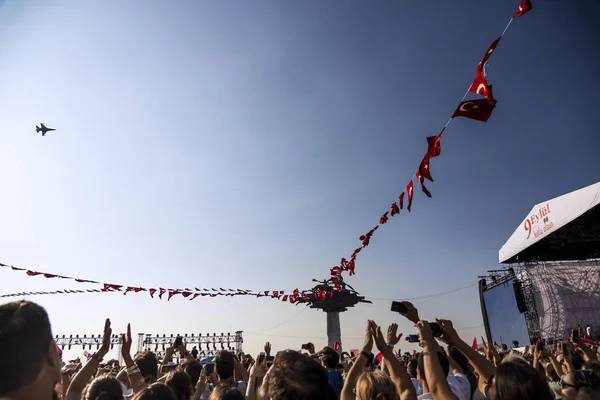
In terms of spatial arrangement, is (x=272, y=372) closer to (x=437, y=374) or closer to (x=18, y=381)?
(x=18, y=381)

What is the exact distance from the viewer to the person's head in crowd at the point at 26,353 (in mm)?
1732

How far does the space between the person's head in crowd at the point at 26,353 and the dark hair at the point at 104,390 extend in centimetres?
105

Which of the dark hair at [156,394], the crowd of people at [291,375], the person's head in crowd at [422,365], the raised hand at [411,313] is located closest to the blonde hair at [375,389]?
the crowd of people at [291,375]

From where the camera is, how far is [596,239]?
26438mm

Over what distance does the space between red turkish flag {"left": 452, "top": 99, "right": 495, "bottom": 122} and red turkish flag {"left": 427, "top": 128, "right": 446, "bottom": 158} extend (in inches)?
34.2

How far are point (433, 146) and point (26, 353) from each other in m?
7.37

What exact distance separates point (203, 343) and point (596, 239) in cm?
3615

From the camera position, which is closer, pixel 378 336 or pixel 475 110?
pixel 378 336

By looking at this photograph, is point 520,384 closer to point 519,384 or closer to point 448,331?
point 519,384

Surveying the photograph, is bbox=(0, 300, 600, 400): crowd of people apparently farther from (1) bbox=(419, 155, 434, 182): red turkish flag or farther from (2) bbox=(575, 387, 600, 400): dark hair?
(1) bbox=(419, 155, 434, 182): red turkish flag

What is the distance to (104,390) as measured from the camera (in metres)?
2.87

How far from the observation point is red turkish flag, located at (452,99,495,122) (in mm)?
6647

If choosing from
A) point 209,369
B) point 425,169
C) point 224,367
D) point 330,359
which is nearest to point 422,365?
point 330,359

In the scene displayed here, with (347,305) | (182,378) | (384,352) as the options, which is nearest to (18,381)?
(182,378)
